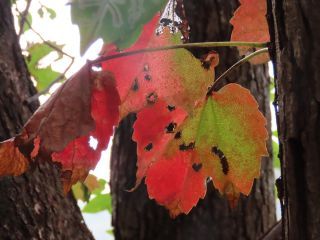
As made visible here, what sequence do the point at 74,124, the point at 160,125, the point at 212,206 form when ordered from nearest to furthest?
1. the point at 74,124
2. the point at 160,125
3. the point at 212,206

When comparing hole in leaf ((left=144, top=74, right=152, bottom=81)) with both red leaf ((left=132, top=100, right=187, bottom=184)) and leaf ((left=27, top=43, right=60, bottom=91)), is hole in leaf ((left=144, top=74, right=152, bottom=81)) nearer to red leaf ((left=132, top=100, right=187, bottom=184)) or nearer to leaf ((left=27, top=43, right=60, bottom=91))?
red leaf ((left=132, top=100, right=187, bottom=184))

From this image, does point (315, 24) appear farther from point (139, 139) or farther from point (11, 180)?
point (11, 180)

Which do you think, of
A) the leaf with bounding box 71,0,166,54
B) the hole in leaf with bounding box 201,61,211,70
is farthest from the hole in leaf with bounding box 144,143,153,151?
the leaf with bounding box 71,0,166,54

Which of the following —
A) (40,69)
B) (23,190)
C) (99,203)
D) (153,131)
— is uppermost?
(40,69)

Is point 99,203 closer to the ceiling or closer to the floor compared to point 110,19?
closer to the floor

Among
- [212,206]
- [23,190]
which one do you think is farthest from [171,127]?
[212,206]

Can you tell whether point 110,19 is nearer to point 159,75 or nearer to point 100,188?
point 159,75

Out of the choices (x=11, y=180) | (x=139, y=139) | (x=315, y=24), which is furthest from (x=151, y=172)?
(x=11, y=180)
